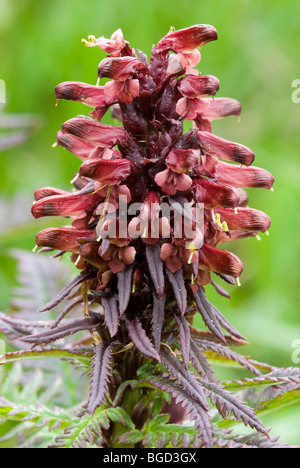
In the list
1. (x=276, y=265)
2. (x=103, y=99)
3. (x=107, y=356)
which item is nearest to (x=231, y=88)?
(x=276, y=265)

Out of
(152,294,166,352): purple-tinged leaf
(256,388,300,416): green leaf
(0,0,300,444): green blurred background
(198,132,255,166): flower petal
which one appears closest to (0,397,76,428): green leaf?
(152,294,166,352): purple-tinged leaf

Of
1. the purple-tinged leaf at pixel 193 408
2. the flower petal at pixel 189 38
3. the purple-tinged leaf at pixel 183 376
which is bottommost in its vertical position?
the purple-tinged leaf at pixel 193 408

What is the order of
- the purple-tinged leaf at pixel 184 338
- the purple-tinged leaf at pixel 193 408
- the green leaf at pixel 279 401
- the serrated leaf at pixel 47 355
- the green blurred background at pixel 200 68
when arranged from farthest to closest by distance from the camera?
the green blurred background at pixel 200 68 < the green leaf at pixel 279 401 < the serrated leaf at pixel 47 355 < the purple-tinged leaf at pixel 184 338 < the purple-tinged leaf at pixel 193 408

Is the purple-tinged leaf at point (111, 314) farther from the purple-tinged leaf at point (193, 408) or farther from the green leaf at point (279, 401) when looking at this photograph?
the green leaf at point (279, 401)

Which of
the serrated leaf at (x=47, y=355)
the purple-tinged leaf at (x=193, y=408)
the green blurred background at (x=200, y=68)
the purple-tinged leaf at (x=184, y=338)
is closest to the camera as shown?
the purple-tinged leaf at (x=193, y=408)

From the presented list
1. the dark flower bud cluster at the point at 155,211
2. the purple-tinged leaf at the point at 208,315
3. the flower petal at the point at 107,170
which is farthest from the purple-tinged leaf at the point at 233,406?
the flower petal at the point at 107,170

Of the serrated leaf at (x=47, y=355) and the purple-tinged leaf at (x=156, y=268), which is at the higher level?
the purple-tinged leaf at (x=156, y=268)
